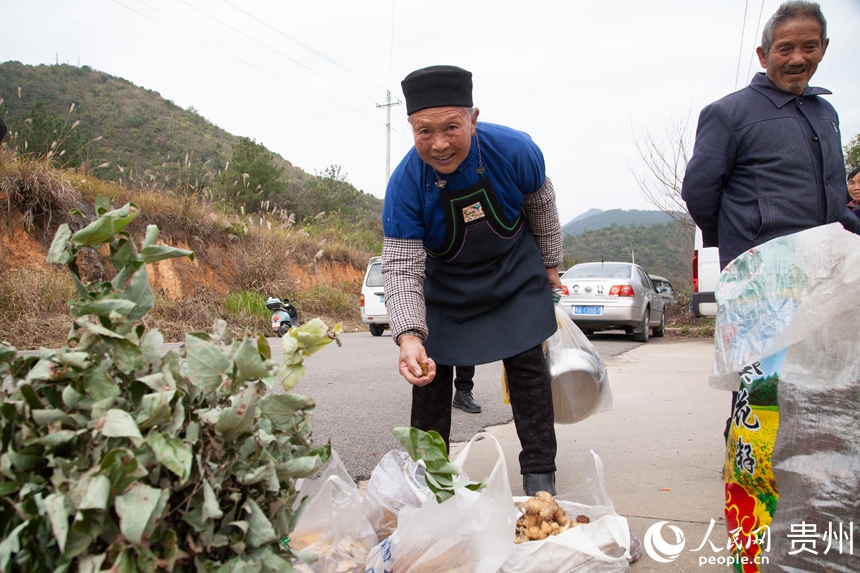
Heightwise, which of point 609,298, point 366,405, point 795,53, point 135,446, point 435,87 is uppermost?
point 795,53

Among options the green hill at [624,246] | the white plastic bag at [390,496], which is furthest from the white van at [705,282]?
the green hill at [624,246]

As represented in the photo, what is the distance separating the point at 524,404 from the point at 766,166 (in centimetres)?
132

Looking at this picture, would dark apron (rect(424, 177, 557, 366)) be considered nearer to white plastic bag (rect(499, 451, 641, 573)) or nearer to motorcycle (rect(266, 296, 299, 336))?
white plastic bag (rect(499, 451, 641, 573))

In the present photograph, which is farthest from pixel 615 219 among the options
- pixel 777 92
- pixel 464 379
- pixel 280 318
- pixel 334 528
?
pixel 334 528

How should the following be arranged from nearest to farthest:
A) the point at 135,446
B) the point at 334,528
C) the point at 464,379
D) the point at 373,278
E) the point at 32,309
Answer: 1. the point at 135,446
2. the point at 334,528
3. the point at 464,379
4. the point at 32,309
5. the point at 373,278

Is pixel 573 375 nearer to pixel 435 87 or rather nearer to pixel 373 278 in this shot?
pixel 435 87

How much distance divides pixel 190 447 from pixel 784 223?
7.52ft

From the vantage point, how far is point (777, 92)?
2.59 m

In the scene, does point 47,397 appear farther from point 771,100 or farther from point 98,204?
point 771,100

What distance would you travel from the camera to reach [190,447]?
1.02 metres

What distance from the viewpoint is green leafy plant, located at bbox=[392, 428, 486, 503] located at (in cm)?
137

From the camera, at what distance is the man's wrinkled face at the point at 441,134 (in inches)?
88.0

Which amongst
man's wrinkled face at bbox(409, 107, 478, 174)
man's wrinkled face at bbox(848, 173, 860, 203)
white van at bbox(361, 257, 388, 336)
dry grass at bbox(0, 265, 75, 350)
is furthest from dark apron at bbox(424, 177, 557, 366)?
white van at bbox(361, 257, 388, 336)

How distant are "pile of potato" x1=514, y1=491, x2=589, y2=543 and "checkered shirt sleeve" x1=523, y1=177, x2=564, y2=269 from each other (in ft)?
3.73
